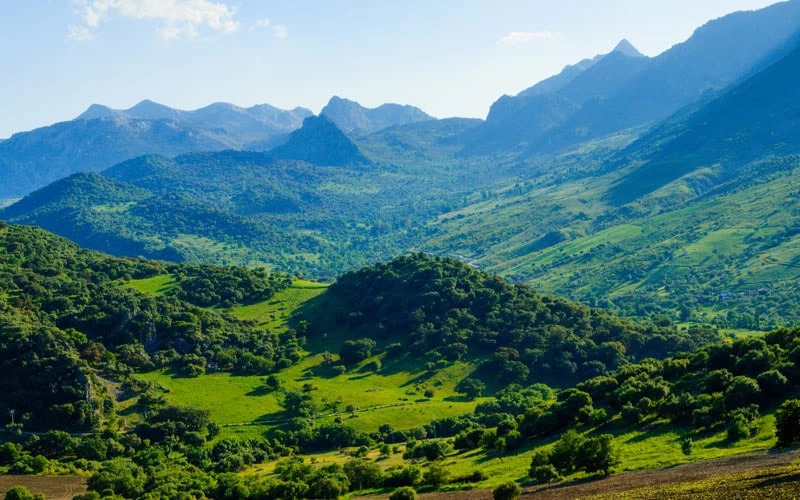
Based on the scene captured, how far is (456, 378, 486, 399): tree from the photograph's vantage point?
481ft

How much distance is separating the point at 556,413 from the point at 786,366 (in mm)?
28758

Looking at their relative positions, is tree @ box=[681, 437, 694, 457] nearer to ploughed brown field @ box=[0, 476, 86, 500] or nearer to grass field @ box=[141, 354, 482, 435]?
grass field @ box=[141, 354, 482, 435]

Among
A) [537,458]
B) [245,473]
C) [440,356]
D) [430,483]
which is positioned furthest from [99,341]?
[537,458]

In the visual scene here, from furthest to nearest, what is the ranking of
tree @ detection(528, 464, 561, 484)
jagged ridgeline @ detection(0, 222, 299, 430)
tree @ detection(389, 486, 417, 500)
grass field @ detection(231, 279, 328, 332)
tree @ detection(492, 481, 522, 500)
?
grass field @ detection(231, 279, 328, 332), jagged ridgeline @ detection(0, 222, 299, 430), tree @ detection(528, 464, 561, 484), tree @ detection(389, 486, 417, 500), tree @ detection(492, 481, 522, 500)

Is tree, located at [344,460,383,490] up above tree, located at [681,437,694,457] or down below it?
below

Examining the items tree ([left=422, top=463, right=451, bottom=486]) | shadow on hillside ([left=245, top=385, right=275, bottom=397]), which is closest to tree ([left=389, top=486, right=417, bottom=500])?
tree ([left=422, top=463, right=451, bottom=486])

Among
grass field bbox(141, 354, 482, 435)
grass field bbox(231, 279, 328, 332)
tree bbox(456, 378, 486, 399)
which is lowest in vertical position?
tree bbox(456, 378, 486, 399)

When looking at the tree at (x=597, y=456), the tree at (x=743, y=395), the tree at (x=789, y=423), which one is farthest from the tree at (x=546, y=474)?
the tree at (x=743, y=395)

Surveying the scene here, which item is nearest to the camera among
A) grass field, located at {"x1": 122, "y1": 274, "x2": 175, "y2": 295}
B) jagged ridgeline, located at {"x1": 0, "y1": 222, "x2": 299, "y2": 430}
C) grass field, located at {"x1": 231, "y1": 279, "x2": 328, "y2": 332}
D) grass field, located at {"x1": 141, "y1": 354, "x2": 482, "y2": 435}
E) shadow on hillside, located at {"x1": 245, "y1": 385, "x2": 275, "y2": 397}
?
jagged ridgeline, located at {"x1": 0, "y1": 222, "x2": 299, "y2": 430}

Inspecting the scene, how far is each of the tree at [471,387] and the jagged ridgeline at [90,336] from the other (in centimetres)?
4024

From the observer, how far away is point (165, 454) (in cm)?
11481

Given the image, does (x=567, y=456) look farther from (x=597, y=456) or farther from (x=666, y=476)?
(x=666, y=476)

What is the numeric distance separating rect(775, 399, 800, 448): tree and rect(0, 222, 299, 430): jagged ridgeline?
356 feet

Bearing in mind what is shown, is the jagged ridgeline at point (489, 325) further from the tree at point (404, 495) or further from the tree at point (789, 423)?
the tree at point (789, 423)
